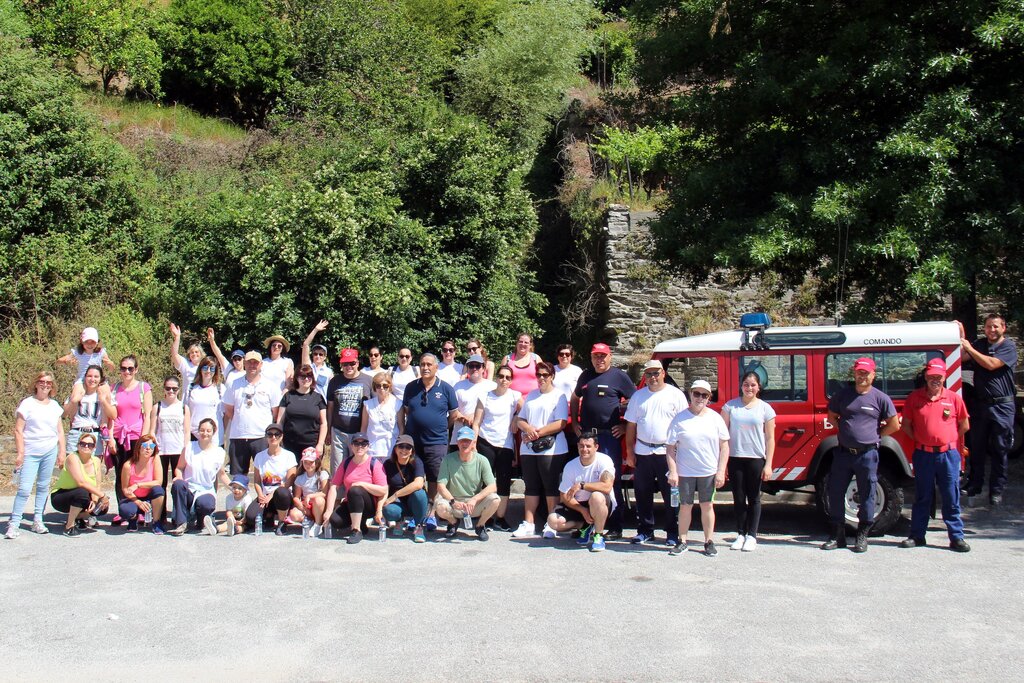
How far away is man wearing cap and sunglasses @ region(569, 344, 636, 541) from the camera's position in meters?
9.11

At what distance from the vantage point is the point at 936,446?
328 inches

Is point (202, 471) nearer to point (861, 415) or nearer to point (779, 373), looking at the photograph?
point (779, 373)

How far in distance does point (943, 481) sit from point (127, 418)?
8076mm

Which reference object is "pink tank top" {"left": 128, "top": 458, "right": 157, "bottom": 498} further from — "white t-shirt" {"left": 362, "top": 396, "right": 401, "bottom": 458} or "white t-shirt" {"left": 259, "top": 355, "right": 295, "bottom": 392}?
"white t-shirt" {"left": 362, "top": 396, "right": 401, "bottom": 458}

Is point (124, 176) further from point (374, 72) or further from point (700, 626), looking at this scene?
point (700, 626)

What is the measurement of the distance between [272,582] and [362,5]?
21547 mm

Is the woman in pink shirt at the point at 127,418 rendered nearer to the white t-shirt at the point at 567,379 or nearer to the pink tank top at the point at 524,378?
the pink tank top at the point at 524,378

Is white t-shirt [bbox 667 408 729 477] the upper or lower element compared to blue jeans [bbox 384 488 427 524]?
upper

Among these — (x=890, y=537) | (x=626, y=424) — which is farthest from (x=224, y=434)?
(x=890, y=537)

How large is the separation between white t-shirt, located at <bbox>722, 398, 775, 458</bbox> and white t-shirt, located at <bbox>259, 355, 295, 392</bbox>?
16.5 ft

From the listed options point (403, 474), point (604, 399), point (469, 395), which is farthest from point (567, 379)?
point (403, 474)

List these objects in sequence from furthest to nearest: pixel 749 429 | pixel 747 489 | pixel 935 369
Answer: pixel 747 489, pixel 749 429, pixel 935 369

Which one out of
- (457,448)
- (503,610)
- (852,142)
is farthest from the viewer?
(852,142)

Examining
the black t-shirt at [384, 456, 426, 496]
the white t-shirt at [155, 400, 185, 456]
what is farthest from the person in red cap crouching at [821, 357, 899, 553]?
the white t-shirt at [155, 400, 185, 456]
